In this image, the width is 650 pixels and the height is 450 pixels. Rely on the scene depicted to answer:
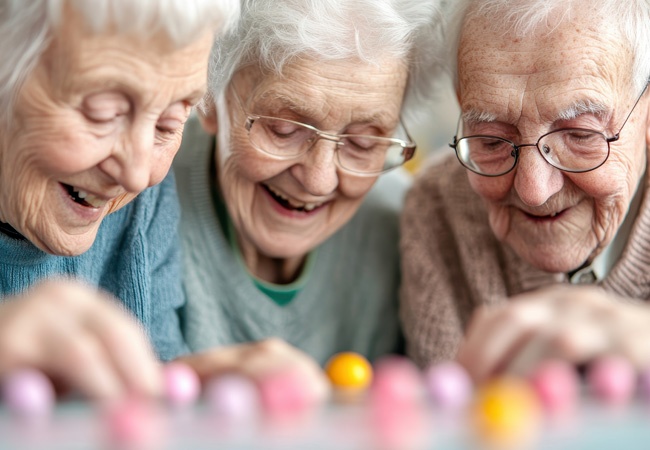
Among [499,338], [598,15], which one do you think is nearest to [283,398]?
[499,338]

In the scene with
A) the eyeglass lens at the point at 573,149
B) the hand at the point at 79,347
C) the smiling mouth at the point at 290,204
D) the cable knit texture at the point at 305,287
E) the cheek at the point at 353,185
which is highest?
the hand at the point at 79,347

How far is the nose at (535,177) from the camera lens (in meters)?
1.58

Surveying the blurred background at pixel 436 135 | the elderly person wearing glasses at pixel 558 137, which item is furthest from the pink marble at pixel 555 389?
the blurred background at pixel 436 135

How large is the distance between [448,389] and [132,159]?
64 cm

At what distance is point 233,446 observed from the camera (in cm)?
70

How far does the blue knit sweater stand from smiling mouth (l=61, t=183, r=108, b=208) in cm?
19

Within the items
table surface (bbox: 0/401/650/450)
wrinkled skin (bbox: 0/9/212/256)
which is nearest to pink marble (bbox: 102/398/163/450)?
table surface (bbox: 0/401/650/450)

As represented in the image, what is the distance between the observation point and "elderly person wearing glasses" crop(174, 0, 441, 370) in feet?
5.46

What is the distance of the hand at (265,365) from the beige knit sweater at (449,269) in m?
0.92

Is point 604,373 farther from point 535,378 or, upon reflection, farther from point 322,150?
point 322,150

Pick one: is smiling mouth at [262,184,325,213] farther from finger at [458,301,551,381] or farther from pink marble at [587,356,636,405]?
pink marble at [587,356,636,405]

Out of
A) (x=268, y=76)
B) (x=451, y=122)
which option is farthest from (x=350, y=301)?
(x=451, y=122)

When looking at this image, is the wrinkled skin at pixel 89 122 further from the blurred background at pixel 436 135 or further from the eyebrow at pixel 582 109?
the blurred background at pixel 436 135

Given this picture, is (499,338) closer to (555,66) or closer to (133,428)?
(133,428)
